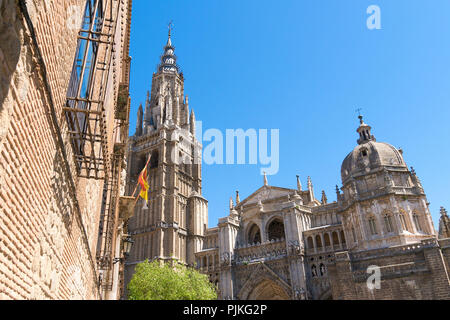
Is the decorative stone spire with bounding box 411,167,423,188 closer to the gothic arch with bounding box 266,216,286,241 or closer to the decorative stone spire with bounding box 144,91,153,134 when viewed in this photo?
the gothic arch with bounding box 266,216,286,241

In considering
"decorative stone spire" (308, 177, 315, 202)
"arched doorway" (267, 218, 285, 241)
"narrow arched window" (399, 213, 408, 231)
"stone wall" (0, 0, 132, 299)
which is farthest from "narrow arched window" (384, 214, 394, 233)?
"stone wall" (0, 0, 132, 299)

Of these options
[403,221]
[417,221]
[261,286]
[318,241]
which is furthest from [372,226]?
[261,286]

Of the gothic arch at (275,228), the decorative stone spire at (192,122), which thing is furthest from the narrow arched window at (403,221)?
the decorative stone spire at (192,122)

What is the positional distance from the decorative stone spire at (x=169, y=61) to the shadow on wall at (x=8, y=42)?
5691cm

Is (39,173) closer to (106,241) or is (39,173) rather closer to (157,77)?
(106,241)

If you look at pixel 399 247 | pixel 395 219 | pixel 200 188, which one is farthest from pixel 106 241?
pixel 200 188

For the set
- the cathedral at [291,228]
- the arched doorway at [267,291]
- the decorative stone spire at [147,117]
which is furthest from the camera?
the decorative stone spire at [147,117]

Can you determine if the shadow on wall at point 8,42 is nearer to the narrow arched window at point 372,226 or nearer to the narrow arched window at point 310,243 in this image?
the narrow arched window at point 372,226

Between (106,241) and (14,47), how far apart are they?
439 inches

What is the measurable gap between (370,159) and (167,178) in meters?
25.4

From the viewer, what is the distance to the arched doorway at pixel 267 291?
33438 millimetres

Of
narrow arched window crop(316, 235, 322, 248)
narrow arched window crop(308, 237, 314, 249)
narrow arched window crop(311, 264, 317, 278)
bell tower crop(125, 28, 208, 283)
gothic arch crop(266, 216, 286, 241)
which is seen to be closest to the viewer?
narrow arched window crop(311, 264, 317, 278)

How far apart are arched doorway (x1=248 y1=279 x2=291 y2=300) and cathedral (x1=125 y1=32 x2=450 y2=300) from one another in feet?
0.32

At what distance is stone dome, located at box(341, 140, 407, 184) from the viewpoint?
2952cm
